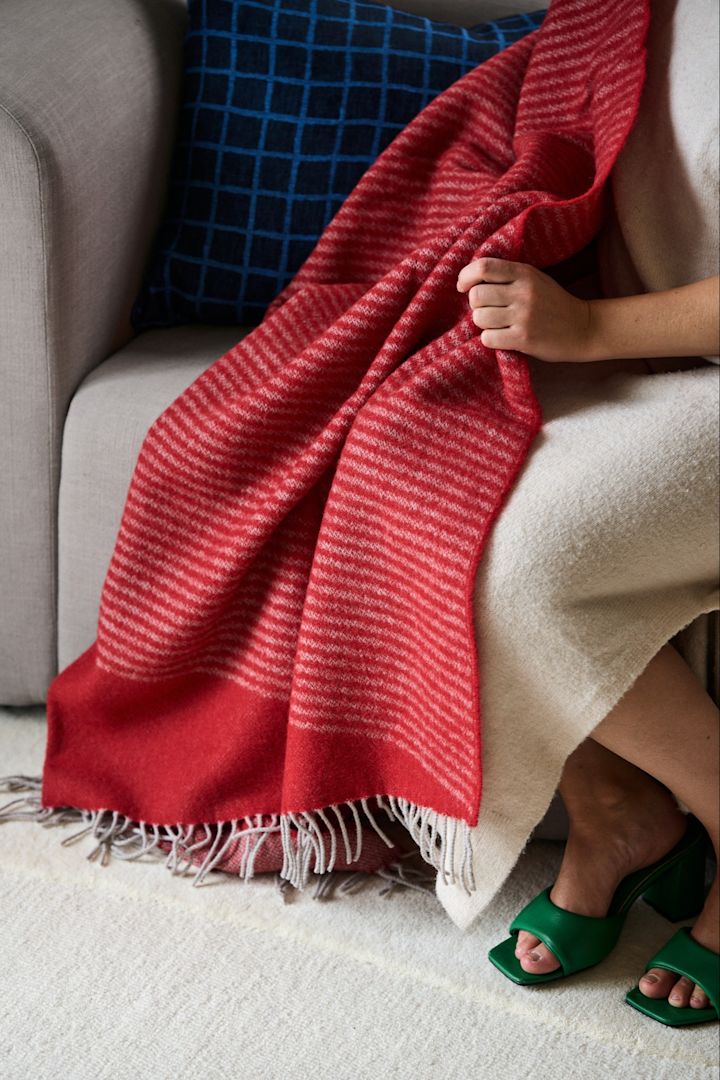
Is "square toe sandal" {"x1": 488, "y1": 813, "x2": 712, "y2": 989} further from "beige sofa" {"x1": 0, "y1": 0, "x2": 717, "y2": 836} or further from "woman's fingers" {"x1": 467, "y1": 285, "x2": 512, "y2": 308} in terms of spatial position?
"woman's fingers" {"x1": 467, "y1": 285, "x2": 512, "y2": 308}

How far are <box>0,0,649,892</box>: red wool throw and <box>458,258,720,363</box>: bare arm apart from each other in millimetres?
26

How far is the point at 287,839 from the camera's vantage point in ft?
3.59

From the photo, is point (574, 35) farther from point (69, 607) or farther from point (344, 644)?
point (69, 607)

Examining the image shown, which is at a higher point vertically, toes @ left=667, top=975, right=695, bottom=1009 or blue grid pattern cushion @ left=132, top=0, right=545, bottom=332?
blue grid pattern cushion @ left=132, top=0, right=545, bottom=332

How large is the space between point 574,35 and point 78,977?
3.24 feet

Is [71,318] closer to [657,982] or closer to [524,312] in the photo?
[524,312]

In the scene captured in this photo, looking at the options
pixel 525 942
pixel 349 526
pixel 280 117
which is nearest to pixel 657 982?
pixel 525 942

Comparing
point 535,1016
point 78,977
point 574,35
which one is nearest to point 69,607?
point 78,977

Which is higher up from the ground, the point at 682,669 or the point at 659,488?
the point at 659,488

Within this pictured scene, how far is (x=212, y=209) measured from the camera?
1406mm

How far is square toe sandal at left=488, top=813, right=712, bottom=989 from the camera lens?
1.04m

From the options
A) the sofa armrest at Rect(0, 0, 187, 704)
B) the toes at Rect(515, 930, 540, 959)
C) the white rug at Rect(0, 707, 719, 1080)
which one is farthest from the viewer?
the sofa armrest at Rect(0, 0, 187, 704)

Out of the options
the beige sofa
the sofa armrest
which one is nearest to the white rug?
the beige sofa

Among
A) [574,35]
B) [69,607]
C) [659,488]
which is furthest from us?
[69,607]
